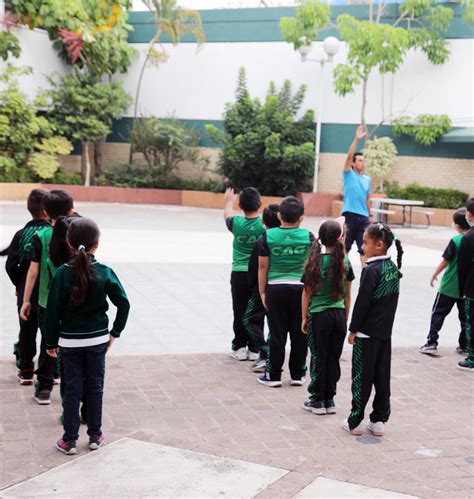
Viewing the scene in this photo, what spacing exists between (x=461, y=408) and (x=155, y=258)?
7562 millimetres

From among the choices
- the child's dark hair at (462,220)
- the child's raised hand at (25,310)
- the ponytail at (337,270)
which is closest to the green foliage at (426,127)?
the child's dark hair at (462,220)

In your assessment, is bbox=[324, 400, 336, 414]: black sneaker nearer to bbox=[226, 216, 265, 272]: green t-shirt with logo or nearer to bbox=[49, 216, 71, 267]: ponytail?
bbox=[226, 216, 265, 272]: green t-shirt with logo

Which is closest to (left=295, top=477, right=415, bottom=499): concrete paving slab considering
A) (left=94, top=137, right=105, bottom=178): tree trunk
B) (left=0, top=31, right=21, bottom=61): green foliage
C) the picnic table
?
the picnic table

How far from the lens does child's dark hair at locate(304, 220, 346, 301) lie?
5652mm

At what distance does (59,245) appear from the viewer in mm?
5473

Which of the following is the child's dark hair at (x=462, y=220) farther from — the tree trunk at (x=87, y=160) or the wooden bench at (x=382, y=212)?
the tree trunk at (x=87, y=160)

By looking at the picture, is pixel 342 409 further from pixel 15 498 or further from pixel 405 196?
pixel 405 196

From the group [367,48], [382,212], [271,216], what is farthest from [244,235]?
[367,48]

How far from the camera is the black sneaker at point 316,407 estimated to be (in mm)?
5754

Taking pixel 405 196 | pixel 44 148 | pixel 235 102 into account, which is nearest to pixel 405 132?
pixel 405 196

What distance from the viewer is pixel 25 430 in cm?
518

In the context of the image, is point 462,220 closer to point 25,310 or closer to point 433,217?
point 25,310

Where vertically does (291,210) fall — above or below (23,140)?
below

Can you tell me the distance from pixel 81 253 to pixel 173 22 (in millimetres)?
19665
